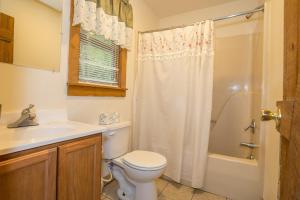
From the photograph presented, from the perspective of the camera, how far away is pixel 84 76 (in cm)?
154

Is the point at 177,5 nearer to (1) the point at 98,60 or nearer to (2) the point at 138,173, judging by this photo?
(1) the point at 98,60

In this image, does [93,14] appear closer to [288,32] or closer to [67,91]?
[67,91]

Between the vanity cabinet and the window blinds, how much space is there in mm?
764

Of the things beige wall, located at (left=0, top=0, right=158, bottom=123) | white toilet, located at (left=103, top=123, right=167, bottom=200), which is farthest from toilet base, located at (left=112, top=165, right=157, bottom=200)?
beige wall, located at (left=0, top=0, right=158, bottom=123)

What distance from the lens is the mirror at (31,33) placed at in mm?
1042

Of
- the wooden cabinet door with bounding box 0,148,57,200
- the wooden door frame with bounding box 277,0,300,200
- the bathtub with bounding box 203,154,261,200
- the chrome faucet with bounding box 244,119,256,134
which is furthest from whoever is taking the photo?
the chrome faucet with bounding box 244,119,256,134

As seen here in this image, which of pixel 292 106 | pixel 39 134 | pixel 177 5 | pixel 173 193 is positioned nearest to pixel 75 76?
pixel 39 134

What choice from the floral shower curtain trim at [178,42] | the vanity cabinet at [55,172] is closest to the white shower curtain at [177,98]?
the floral shower curtain trim at [178,42]

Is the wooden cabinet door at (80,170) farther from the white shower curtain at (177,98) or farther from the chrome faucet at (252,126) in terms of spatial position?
the chrome faucet at (252,126)

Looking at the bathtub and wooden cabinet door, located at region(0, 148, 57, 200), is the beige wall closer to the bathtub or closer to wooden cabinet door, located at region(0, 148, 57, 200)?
wooden cabinet door, located at region(0, 148, 57, 200)

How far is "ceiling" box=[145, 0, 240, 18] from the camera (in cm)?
224

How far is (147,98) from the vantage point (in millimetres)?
2145

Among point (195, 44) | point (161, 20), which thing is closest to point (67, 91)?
point (195, 44)

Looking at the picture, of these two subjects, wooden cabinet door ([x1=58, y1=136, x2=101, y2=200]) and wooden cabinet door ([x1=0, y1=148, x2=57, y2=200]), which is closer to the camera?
wooden cabinet door ([x1=0, y1=148, x2=57, y2=200])
